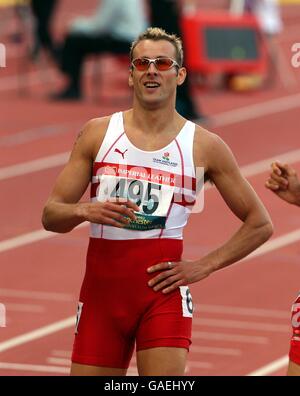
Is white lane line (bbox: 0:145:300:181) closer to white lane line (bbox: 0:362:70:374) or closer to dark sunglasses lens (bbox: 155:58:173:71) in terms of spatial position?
white lane line (bbox: 0:362:70:374)

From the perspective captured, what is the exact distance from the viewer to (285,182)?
716 centimetres

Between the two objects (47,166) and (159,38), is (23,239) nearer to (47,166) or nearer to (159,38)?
(47,166)

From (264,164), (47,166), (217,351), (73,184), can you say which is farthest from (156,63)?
(264,164)

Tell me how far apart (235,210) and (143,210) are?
0.49m

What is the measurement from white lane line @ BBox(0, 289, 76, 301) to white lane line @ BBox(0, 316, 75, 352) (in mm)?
513

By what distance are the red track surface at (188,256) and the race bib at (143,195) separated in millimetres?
3013

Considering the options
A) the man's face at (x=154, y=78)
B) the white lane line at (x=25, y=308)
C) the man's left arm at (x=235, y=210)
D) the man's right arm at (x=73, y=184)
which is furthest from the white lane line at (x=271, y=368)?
the man's face at (x=154, y=78)

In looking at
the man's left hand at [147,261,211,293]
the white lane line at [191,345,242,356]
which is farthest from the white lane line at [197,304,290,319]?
the man's left hand at [147,261,211,293]

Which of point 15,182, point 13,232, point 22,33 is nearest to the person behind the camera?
point 13,232

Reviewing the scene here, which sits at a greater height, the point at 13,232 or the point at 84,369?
the point at 13,232
